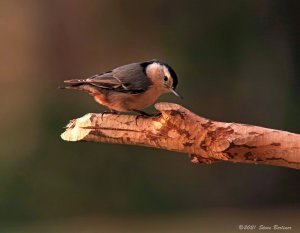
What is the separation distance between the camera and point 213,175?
414cm

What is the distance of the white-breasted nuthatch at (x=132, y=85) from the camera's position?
2.11 meters

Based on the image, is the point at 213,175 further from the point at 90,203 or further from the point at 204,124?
the point at 204,124

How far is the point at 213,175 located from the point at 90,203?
0.85 m

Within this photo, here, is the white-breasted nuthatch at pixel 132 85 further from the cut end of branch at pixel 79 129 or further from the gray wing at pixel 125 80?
the cut end of branch at pixel 79 129

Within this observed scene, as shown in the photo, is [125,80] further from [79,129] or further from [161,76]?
[79,129]

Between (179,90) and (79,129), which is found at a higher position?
(179,90)

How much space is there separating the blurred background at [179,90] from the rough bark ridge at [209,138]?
200cm

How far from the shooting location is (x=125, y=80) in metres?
2.14

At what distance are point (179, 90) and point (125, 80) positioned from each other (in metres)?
1.78

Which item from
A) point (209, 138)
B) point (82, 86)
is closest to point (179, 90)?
point (82, 86)

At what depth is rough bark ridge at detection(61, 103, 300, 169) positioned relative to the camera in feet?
5.59

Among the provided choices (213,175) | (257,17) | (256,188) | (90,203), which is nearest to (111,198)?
(90,203)

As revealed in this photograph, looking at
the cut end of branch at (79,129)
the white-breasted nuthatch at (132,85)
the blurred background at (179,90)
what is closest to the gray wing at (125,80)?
the white-breasted nuthatch at (132,85)

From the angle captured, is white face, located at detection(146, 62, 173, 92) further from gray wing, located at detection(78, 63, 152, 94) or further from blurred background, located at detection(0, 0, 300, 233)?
blurred background, located at detection(0, 0, 300, 233)
